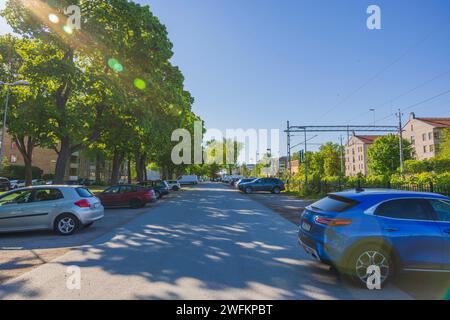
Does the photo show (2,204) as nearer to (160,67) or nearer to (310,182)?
(160,67)

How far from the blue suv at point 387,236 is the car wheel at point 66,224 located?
736cm

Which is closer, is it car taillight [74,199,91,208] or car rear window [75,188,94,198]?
car taillight [74,199,91,208]

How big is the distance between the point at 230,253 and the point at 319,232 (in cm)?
250

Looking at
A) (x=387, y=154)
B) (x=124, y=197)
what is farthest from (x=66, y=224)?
(x=387, y=154)

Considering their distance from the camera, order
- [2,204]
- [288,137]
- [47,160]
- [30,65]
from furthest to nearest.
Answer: [47,160], [288,137], [30,65], [2,204]

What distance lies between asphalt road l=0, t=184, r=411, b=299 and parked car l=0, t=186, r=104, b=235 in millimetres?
1333

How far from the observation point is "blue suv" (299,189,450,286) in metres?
4.79

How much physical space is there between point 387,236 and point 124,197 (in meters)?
15.5

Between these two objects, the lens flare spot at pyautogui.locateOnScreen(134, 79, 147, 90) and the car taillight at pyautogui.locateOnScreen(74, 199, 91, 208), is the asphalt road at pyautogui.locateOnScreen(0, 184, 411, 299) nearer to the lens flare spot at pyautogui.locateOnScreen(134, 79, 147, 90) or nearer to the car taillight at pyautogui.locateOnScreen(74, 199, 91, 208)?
the car taillight at pyautogui.locateOnScreen(74, 199, 91, 208)

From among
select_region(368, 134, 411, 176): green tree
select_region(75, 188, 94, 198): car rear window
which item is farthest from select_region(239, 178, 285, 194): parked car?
select_region(368, 134, 411, 176): green tree

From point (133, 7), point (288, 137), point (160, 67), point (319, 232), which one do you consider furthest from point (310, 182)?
point (319, 232)

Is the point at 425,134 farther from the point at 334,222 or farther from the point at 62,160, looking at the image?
the point at 334,222

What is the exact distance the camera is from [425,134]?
69.6 metres

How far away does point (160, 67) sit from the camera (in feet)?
75.2
